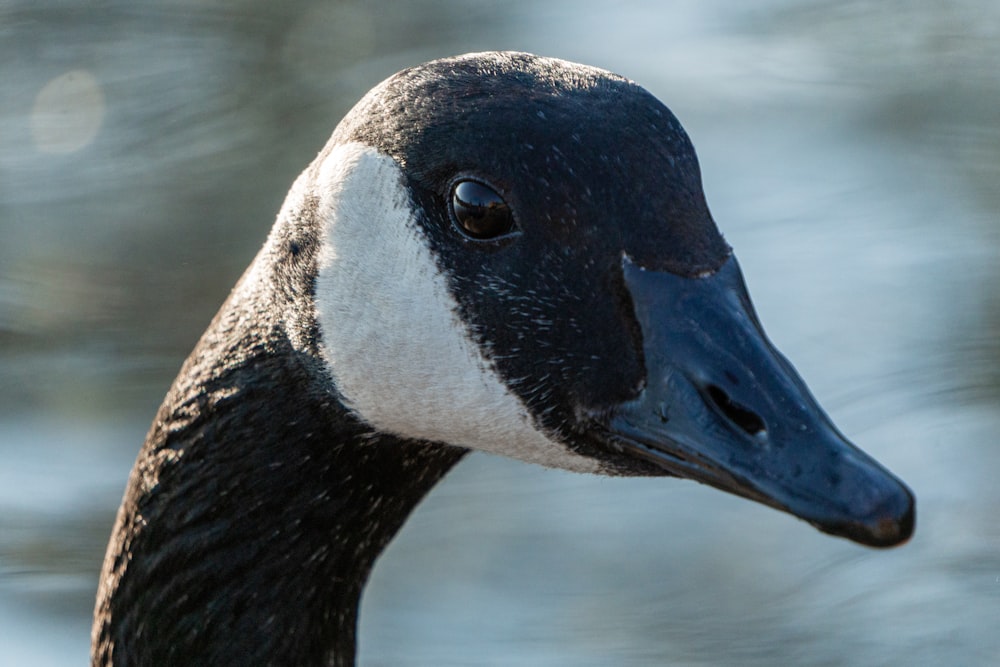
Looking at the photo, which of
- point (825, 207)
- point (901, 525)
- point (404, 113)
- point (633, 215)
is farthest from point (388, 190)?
point (825, 207)

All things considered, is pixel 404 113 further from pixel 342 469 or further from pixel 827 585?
pixel 827 585

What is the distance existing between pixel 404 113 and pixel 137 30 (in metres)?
6.45

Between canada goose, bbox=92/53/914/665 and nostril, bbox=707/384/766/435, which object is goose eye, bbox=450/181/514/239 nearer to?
canada goose, bbox=92/53/914/665

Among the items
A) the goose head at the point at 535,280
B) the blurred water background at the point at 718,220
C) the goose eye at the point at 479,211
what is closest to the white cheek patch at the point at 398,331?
the goose head at the point at 535,280

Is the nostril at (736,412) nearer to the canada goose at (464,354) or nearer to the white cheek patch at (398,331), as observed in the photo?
the canada goose at (464,354)

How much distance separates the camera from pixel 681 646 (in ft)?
19.6

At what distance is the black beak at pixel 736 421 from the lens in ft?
9.68

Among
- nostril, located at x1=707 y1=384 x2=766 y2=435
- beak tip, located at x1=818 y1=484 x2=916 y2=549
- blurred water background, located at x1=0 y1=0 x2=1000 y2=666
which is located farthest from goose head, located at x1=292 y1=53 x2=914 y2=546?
blurred water background, located at x1=0 y1=0 x2=1000 y2=666

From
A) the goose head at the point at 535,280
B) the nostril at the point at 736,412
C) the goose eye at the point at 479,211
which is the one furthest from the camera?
the goose eye at the point at 479,211

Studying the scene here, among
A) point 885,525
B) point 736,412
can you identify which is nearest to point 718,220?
point 736,412

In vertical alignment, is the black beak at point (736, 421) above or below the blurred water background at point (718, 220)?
below

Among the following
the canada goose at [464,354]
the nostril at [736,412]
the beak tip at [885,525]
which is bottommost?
the beak tip at [885,525]

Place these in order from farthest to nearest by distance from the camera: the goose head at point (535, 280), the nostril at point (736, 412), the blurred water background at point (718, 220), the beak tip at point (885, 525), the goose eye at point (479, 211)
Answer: the blurred water background at point (718, 220) → the goose eye at point (479, 211) → the goose head at point (535, 280) → the nostril at point (736, 412) → the beak tip at point (885, 525)

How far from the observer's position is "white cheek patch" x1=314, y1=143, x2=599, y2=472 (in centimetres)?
348
